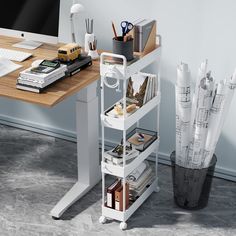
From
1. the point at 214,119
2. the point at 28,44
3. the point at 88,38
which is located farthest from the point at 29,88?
the point at 214,119

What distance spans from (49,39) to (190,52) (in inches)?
31.1

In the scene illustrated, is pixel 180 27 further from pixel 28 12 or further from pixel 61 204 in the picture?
pixel 61 204

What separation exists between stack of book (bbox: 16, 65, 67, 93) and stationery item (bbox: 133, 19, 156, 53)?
423 millimetres

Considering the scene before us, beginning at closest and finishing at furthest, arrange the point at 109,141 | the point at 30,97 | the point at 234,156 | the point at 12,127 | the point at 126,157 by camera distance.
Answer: the point at 30,97, the point at 126,157, the point at 234,156, the point at 109,141, the point at 12,127

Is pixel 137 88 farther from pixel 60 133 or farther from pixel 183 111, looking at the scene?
pixel 60 133

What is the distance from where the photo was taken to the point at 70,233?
9.99 ft

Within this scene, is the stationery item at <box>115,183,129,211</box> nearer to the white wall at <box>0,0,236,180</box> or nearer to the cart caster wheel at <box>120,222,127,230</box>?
the cart caster wheel at <box>120,222,127,230</box>

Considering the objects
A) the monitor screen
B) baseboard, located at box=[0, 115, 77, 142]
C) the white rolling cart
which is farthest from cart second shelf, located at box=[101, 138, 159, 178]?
baseboard, located at box=[0, 115, 77, 142]

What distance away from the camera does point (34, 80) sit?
112 inches

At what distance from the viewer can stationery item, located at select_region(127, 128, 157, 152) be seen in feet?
10.3

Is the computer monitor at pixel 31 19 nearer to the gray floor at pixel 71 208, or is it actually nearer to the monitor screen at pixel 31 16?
the monitor screen at pixel 31 16

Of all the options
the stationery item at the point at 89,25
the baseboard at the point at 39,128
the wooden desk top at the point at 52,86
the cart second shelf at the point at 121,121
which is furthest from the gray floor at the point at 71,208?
the stationery item at the point at 89,25

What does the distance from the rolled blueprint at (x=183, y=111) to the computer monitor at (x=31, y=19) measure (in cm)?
76

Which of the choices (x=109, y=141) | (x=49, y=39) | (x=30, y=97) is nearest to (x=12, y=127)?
(x=109, y=141)
